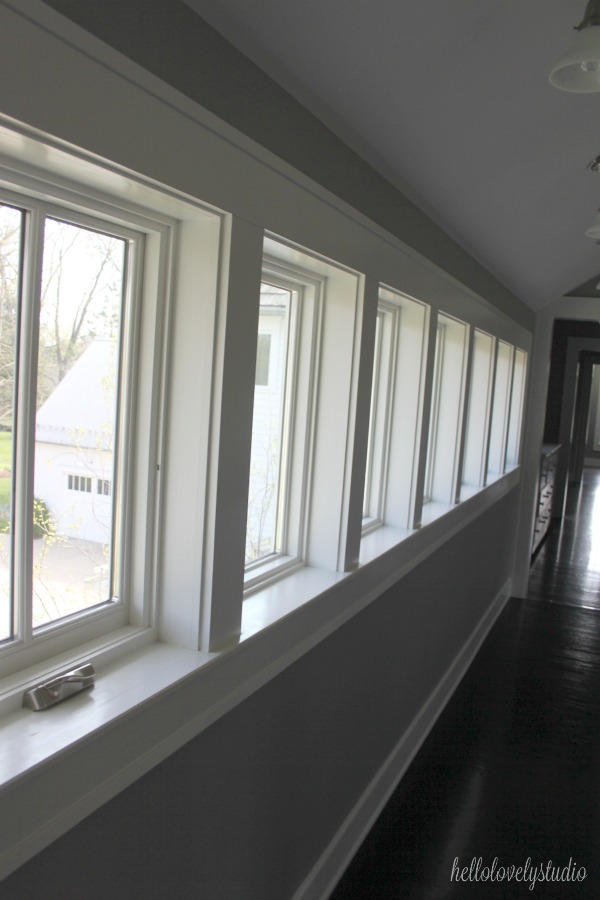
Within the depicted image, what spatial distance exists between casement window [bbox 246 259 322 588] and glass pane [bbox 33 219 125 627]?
2.31 ft

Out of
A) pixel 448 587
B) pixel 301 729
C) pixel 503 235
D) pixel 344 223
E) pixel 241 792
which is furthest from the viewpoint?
pixel 448 587

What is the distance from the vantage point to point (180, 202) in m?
1.40

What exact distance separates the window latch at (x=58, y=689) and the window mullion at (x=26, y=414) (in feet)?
0.33

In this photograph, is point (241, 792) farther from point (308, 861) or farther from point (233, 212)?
point (233, 212)

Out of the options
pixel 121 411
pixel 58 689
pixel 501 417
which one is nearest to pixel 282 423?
pixel 121 411

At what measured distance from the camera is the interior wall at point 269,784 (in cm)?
138

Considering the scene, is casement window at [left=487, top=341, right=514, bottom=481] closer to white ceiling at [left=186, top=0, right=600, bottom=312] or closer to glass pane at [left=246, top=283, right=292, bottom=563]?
white ceiling at [left=186, top=0, right=600, bottom=312]

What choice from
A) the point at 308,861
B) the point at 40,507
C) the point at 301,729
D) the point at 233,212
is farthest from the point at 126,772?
the point at 308,861

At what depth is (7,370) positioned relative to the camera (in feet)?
4.14

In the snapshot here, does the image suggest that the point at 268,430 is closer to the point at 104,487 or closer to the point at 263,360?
the point at 263,360

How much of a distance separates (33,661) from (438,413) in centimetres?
300

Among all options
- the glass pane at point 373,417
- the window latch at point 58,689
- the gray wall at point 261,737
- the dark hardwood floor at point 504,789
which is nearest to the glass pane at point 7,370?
the window latch at point 58,689

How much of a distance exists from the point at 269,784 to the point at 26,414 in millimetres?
1295

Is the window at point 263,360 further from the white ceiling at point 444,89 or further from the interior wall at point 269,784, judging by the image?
the interior wall at point 269,784
